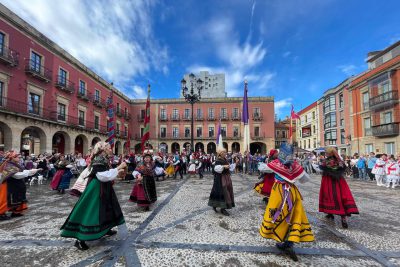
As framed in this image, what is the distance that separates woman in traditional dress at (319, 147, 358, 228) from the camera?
13.0 feet

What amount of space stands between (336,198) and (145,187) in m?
4.20

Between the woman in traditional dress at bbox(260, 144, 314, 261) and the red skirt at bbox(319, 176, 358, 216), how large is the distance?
1578mm

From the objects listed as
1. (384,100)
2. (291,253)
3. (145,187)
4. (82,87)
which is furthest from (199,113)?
(291,253)

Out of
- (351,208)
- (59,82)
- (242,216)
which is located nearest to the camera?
(351,208)

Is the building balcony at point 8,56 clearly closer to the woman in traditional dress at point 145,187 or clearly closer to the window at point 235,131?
the woman in traditional dress at point 145,187

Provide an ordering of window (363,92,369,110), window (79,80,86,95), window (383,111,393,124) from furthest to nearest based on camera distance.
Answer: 1. window (79,80,86,95)
2. window (363,92,369,110)
3. window (383,111,393,124)

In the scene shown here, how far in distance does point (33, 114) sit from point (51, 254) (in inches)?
660

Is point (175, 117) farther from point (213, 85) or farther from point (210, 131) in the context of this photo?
point (213, 85)

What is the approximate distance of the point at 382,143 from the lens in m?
19.2

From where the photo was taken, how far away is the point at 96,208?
309 centimetres

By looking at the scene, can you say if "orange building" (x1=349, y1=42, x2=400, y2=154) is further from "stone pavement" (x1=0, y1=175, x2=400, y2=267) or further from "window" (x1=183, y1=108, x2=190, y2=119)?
"window" (x1=183, y1=108, x2=190, y2=119)

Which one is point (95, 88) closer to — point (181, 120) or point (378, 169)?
point (181, 120)

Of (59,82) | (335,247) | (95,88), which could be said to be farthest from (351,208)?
(95,88)

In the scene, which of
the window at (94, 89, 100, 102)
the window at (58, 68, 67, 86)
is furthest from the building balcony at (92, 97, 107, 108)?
the window at (58, 68, 67, 86)
